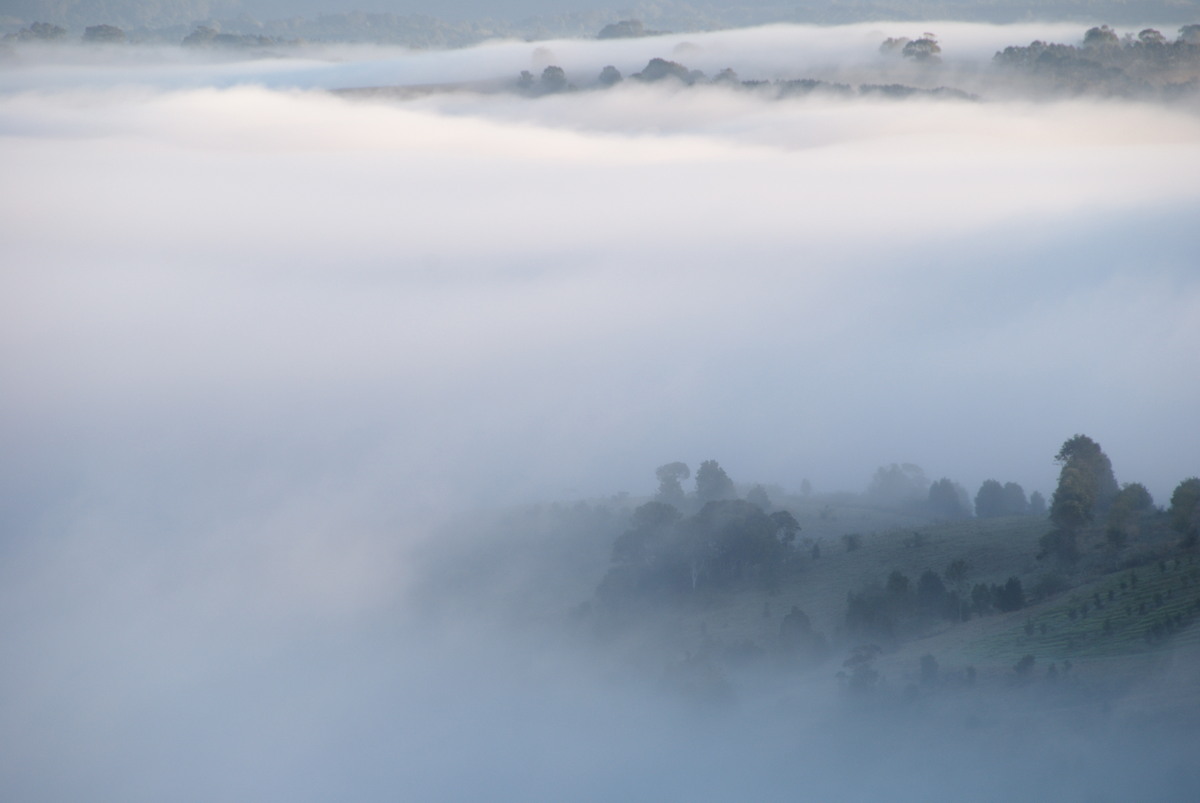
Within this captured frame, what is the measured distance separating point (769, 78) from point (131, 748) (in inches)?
3436

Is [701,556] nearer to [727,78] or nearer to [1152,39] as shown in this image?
[1152,39]

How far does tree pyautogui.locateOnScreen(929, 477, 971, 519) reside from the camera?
142ft

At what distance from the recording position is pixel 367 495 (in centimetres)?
6419

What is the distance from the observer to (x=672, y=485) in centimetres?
4256

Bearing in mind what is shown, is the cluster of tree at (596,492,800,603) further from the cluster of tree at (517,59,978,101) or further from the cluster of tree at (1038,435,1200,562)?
the cluster of tree at (517,59,978,101)

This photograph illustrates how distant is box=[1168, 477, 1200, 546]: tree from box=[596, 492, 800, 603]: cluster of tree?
1040cm

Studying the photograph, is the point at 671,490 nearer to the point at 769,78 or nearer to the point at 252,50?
the point at 769,78

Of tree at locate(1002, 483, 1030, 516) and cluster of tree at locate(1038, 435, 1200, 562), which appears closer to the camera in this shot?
cluster of tree at locate(1038, 435, 1200, 562)

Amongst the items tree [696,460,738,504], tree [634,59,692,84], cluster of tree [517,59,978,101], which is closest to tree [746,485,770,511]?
tree [696,460,738,504]

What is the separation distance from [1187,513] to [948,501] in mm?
19786

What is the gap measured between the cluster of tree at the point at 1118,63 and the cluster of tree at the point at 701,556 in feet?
250

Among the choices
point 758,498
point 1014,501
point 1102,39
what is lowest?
point 1014,501

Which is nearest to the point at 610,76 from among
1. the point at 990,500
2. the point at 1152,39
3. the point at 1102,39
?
the point at 1102,39

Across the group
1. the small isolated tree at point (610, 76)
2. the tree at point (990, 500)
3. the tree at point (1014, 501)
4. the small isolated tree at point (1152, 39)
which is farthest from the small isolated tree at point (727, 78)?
the tree at point (990, 500)
